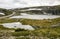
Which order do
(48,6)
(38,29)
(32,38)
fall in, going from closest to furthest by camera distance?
1. (32,38)
2. (38,29)
3. (48,6)

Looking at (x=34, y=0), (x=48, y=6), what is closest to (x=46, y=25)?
(x=34, y=0)

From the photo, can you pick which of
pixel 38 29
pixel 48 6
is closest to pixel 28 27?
pixel 38 29

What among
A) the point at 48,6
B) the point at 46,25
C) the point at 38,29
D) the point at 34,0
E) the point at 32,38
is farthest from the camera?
the point at 48,6

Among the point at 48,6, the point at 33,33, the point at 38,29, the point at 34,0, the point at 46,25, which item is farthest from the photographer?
the point at 48,6

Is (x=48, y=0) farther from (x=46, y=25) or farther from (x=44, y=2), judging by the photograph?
(x=46, y=25)

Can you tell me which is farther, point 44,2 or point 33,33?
point 44,2

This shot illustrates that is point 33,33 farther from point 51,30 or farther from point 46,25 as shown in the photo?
Answer: point 46,25

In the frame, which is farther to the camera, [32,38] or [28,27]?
[28,27]

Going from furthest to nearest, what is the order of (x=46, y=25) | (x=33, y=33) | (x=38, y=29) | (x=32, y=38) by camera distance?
(x=46, y=25), (x=38, y=29), (x=33, y=33), (x=32, y=38)
